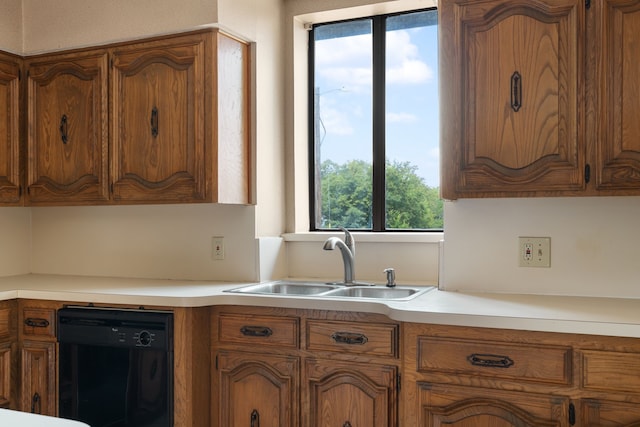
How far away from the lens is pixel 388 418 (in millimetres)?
2068

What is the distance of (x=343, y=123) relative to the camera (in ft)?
9.77

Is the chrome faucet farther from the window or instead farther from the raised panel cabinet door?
the raised panel cabinet door

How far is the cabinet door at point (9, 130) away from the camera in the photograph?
9.33 ft

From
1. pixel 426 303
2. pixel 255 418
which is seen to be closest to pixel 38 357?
pixel 255 418

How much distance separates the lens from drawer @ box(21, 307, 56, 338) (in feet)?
8.26

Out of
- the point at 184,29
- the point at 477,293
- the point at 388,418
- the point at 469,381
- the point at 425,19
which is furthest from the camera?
the point at 425,19

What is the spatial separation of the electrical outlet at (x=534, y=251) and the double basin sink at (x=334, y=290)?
1.26ft

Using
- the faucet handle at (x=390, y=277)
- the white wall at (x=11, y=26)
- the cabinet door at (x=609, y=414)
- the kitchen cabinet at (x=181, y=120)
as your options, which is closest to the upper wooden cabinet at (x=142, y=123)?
the kitchen cabinet at (x=181, y=120)

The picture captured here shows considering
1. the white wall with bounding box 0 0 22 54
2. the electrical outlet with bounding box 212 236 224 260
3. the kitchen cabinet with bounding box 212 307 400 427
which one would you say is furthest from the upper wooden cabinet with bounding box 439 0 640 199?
the white wall with bounding box 0 0 22 54

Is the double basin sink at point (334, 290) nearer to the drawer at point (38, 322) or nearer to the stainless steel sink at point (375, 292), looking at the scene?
the stainless steel sink at point (375, 292)

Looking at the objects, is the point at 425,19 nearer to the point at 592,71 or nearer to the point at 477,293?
the point at 592,71

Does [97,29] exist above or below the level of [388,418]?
above

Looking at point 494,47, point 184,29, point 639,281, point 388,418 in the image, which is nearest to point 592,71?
point 494,47

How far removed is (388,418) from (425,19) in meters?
1.78
